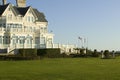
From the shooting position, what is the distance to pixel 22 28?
79.2 meters

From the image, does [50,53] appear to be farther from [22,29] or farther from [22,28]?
[22,28]

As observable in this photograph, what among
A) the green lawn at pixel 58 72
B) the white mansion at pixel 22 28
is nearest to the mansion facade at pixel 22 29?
the white mansion at pixel 22 28

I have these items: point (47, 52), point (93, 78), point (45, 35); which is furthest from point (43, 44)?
point (93, 78)

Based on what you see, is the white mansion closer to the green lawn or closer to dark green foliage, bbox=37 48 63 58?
dark green foliage, bbox=37 48 63 58

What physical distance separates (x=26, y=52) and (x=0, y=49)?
25.8 ft

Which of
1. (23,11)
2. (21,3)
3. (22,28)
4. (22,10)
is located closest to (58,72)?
(22,28)

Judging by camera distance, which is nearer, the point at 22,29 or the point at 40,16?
the point at 22,29

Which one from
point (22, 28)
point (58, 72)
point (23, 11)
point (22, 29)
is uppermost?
point (23, 11)

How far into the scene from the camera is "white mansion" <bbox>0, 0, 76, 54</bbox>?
74.1 metres

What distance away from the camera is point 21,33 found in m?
77.0

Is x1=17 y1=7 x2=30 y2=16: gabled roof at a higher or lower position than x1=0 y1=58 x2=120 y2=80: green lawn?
higher

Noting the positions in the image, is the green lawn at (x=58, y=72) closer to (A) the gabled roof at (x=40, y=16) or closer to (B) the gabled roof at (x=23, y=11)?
(B) the gabled roof at (x=23, y=11)

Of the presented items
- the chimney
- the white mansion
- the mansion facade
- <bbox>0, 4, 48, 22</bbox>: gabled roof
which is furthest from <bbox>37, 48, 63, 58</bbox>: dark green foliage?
the chimney

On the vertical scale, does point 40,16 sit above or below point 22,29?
above
